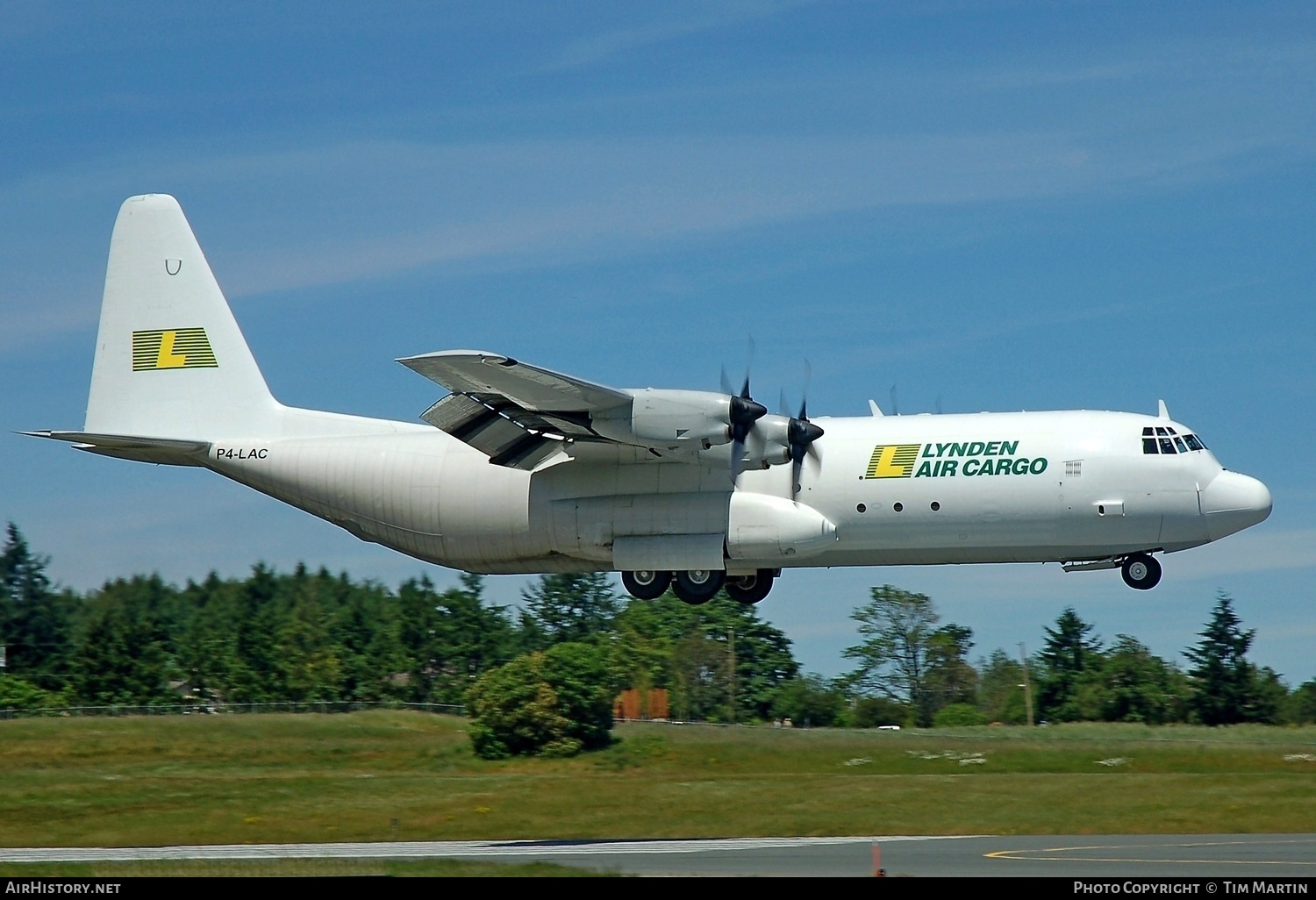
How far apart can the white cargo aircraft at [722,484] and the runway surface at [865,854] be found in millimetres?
5503

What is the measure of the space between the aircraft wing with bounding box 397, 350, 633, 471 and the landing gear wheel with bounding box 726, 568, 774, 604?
430 centimetres

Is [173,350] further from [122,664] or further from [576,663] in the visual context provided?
[122,664]

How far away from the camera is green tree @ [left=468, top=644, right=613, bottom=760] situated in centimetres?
3008

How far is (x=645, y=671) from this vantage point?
5081 cm

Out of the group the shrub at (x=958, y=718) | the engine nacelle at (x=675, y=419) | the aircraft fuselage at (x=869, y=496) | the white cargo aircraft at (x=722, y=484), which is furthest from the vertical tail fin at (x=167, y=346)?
the shrub at (x=958, y=718)

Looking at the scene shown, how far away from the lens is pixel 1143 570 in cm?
2584

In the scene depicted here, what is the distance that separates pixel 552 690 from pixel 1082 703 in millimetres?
15748

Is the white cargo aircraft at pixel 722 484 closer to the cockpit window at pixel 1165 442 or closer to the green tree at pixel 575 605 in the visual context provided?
the cockpit window at pixel 1165 442

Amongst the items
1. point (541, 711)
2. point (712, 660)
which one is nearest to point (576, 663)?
point (541, 711)

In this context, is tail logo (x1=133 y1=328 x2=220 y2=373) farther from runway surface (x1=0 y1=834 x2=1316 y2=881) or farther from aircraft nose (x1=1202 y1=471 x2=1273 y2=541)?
aircraft nose (x1=1202 y1=471 x2=1273 y2=541)

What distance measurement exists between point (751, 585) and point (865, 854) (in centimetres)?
924
